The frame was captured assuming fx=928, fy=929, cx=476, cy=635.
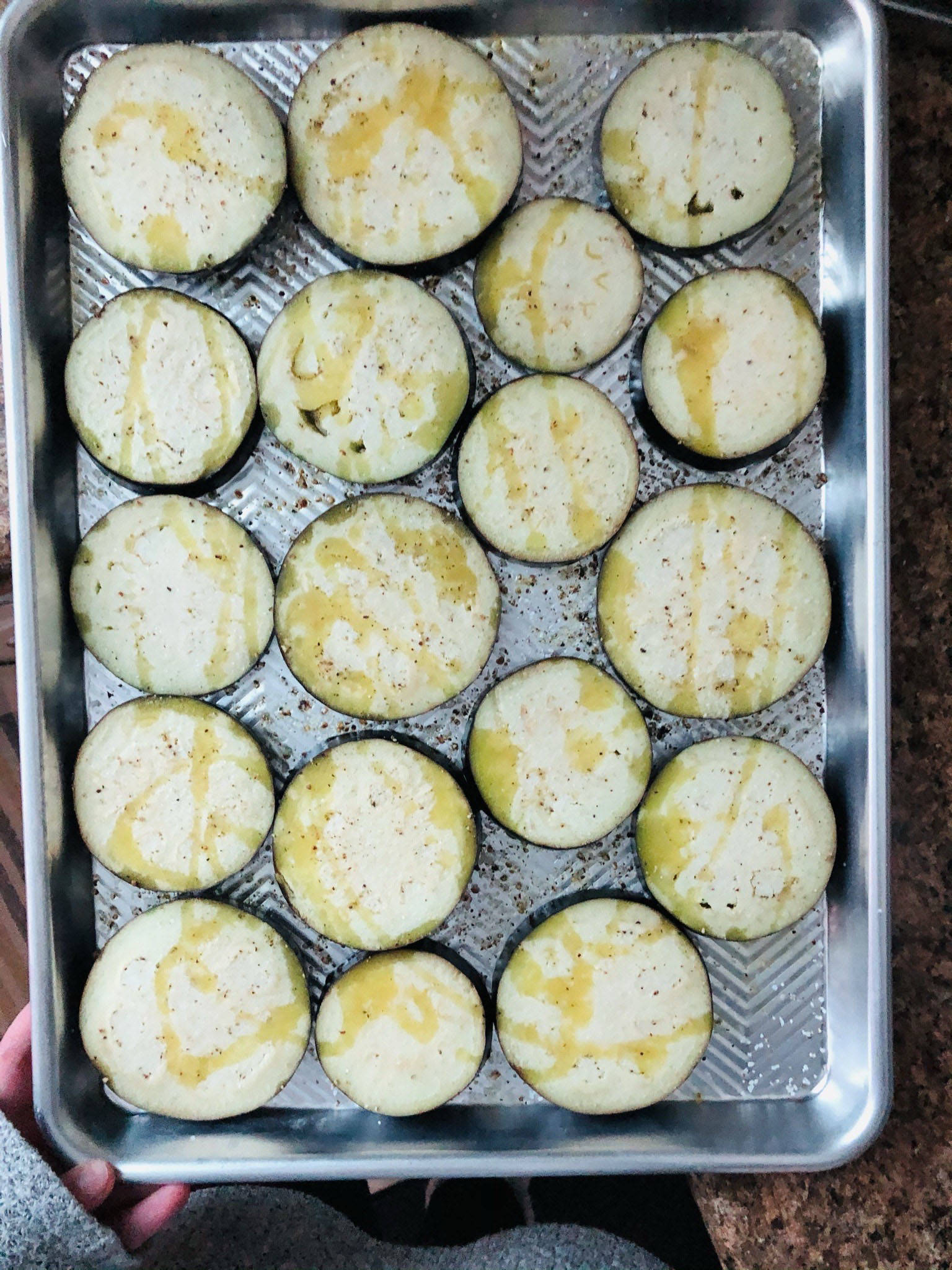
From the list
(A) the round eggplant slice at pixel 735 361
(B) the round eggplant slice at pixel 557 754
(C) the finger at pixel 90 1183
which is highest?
(A) the round eggplant slice at pixel 735 361

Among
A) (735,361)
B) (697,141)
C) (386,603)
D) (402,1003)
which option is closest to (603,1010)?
(402,1003)

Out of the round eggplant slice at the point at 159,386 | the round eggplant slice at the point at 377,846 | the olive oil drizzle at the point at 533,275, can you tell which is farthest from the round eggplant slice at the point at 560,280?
the round eggplant slice at the point at 377,846

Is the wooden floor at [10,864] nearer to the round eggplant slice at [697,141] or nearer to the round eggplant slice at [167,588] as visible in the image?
the round eggplant slice at [167,588]

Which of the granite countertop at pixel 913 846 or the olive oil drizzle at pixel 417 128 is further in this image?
the granite countertop at pixel 913 846

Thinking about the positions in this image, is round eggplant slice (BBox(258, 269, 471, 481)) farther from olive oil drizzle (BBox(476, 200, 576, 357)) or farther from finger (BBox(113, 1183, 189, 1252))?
finger (BBox(113, 1183, 189, 1252))

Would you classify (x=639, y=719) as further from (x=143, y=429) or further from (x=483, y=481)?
(x=143, y=429)

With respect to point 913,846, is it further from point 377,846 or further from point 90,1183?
point 90,1183
